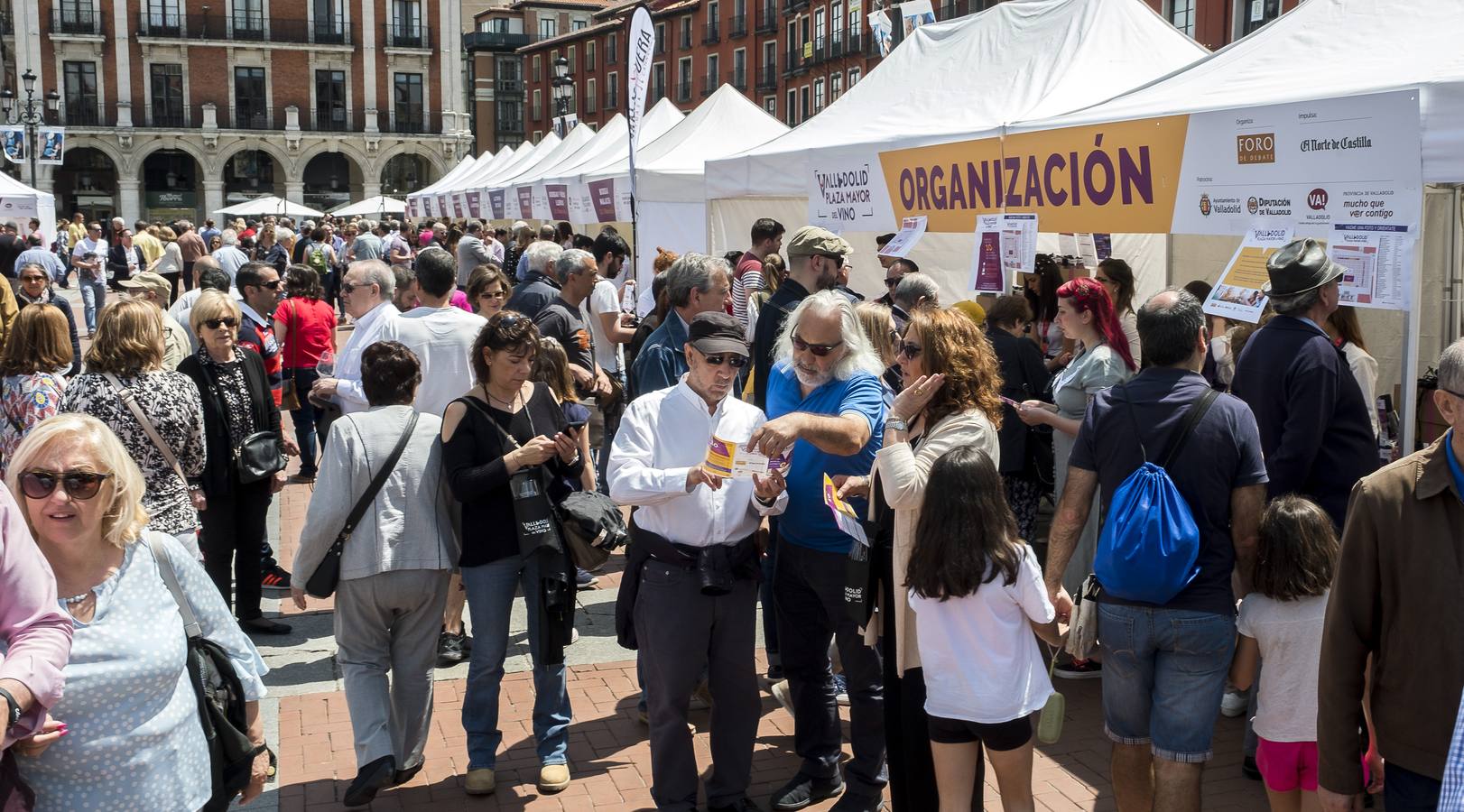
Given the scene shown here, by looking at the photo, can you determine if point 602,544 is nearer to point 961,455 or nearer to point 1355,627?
A: point 961,455

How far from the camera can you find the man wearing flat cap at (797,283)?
5.90 m

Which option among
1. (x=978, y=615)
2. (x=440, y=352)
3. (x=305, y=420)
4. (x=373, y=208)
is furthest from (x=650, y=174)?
(x=373, y=208)

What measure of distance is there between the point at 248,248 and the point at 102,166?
4367 centimetres

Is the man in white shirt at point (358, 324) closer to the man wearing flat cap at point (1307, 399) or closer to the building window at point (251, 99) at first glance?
the man wearing flat cap at point (1307, 399)

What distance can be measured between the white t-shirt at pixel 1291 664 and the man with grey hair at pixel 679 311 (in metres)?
2.72

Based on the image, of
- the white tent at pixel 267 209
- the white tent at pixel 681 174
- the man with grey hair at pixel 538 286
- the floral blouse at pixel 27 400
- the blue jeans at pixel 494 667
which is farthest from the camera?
the white tent at pixel 267 209

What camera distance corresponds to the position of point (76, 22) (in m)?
55.6

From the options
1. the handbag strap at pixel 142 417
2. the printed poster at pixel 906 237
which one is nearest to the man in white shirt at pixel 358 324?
the handbag strap at pixel 142 417

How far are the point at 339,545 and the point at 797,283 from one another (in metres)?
2.70

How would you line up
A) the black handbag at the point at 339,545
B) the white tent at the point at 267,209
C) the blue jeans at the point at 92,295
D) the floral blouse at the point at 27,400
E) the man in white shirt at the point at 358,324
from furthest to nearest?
the white tent at the point at 267,209 < the blue jeans at the point at 92,295 < the man in white shirt at the point at 358,324 < the floral blouse at the point at 27,400 < the black handbag at the point at 339,545

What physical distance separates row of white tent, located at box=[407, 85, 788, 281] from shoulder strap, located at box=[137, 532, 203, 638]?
9.37m

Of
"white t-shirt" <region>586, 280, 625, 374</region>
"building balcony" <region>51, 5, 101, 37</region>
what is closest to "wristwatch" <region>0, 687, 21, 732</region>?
"white t-shirt" <region>586, 280, 625, 374</region>

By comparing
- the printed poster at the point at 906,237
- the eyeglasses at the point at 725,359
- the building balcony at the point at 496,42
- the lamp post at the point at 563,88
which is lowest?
the eyeglasses at the point at 725,359

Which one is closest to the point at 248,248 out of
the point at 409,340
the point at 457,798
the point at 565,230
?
the point at 565,230
